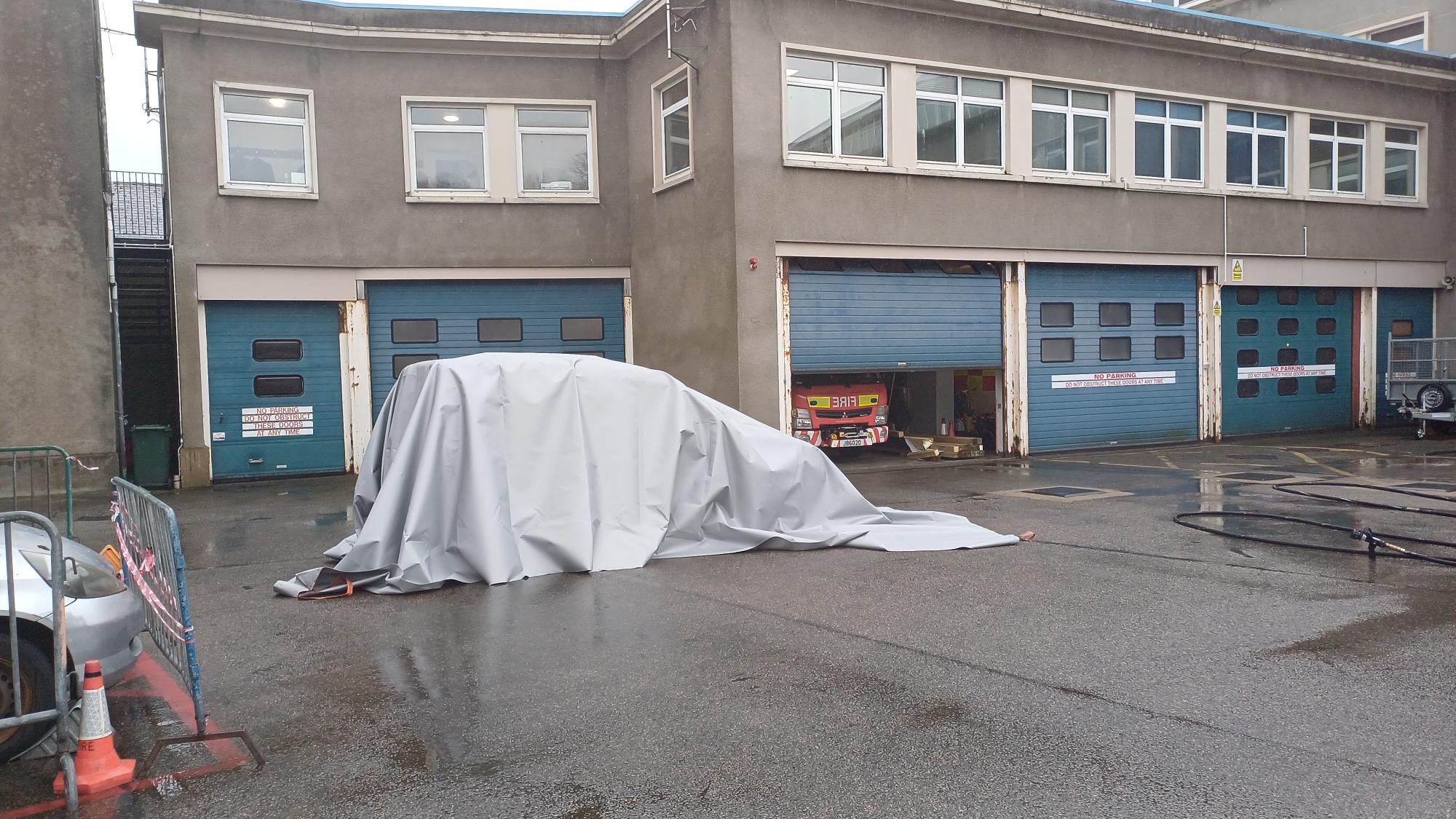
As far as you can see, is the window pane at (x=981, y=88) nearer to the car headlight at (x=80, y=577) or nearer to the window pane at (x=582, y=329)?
the window pane at (x=582, y=329)

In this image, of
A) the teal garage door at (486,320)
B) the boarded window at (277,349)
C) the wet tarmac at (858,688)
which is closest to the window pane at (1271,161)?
the wet tarmac at (858,688)

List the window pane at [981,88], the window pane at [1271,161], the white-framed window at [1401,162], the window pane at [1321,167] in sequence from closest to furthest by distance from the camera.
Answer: the window pane at [981,88] → the window pane at [1271,161] → the window pane at [1321,167] → the white-framed window at [1401,162]

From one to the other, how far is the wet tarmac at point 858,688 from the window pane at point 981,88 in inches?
364

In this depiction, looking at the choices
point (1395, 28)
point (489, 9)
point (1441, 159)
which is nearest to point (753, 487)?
point (489, 9)

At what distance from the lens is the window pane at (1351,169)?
772 inches

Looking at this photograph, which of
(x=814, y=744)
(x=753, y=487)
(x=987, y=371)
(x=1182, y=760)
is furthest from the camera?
(x=987, y=371)

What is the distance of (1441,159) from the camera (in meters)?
20.4

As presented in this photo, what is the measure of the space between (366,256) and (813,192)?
7003 millimetres

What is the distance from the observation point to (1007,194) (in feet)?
53.3

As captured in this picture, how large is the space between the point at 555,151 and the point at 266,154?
4386mm

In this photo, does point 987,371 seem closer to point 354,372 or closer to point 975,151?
point 975,151

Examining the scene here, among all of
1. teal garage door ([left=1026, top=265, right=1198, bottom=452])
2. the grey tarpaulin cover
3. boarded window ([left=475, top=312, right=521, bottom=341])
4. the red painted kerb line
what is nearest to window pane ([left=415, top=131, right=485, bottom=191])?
boarded window ([left=475, top=312, right=521, bottom=341])

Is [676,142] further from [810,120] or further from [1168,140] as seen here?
[1168,140]

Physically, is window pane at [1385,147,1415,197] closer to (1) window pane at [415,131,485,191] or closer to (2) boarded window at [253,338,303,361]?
(1) window pane at [415,131,485,191]
